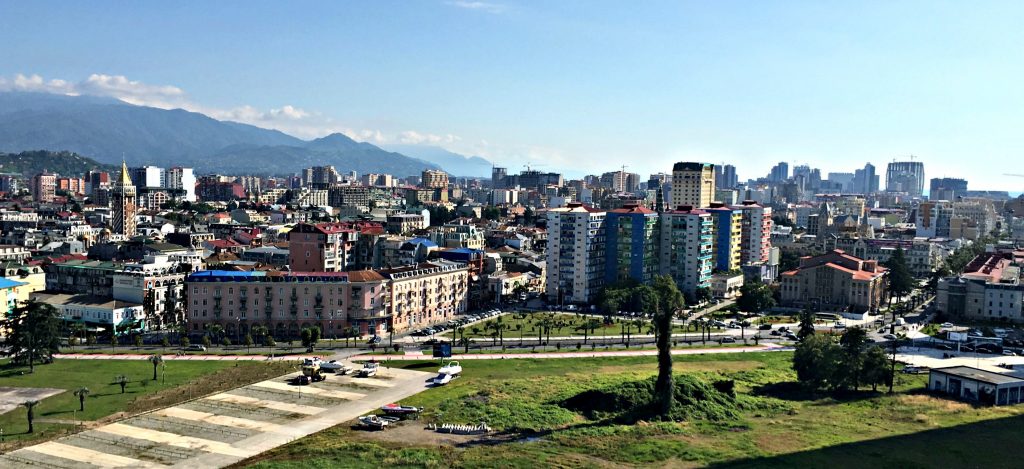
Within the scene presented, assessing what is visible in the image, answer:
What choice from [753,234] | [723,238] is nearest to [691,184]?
[753,234]

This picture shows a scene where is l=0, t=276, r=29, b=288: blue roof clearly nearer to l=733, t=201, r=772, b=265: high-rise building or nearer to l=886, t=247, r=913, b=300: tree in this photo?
l=733, t=201, r=772, b=265: high-rise building

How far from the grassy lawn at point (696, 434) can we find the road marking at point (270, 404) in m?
4.68

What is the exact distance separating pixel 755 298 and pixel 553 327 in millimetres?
25413

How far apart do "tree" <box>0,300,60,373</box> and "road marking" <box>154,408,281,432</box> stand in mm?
17798

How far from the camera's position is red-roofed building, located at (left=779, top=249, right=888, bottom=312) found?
94.1 metres

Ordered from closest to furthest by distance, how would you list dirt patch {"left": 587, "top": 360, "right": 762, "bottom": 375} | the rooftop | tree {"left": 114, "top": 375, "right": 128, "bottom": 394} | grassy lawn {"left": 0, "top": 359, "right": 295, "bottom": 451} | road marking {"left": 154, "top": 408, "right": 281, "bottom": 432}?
road marking {"left": 154, "top": 408, "right": 281, "bottom": 432} → grassy lawn {"left": 0, "top": 359, "right": 295, "bottom": 451} → tree {"left": 114, "top": 375, "right": 128, "bottom": 394} → the rooftop → dirt patch {"left": 587, "top": 360, "right": 762, "bottom": 375}

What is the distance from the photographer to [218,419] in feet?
157

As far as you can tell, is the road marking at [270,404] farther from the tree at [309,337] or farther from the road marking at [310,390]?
the tree at [309,337]

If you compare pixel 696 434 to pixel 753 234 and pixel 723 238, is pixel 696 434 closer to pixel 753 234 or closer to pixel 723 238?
pixel 723 238

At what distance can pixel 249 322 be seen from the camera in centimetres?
7406

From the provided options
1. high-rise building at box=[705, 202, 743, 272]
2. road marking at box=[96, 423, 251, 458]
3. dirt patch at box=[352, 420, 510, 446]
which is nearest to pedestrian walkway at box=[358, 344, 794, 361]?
dirt patch at box=[352, 420, 510, 446]

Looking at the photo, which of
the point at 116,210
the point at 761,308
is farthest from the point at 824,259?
the point at 116,210

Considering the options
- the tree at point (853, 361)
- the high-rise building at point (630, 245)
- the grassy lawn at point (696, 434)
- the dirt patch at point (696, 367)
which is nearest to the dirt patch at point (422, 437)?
the grassy lawn at point (696, 434)

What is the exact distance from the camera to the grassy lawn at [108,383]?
47906mm
